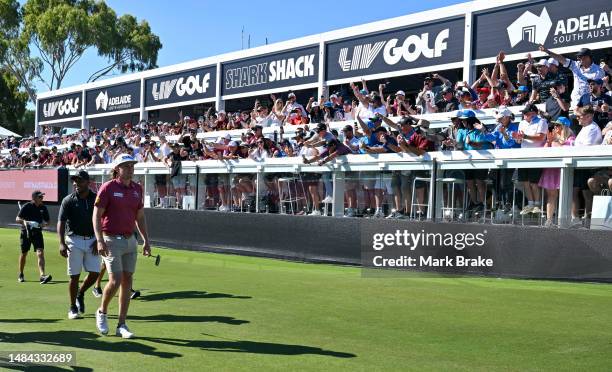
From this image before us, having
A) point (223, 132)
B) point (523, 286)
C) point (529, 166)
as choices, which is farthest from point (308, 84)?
point (523, 286)

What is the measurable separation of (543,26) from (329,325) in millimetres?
13601

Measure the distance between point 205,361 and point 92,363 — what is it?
39.6 inches

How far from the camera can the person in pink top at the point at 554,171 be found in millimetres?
13570

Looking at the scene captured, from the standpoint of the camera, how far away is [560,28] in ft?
64.0

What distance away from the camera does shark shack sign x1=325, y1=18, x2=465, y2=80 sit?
73.4 ft

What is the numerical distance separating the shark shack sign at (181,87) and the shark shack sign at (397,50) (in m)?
7.63

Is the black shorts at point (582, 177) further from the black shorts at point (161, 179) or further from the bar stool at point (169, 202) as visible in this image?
the black shorts at point (161, 179)

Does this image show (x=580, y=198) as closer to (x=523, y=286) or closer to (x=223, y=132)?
(x=523, y=286)

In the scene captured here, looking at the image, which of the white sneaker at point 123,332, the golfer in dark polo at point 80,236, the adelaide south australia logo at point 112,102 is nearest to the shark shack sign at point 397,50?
the golfer in dark polo at point 80,236

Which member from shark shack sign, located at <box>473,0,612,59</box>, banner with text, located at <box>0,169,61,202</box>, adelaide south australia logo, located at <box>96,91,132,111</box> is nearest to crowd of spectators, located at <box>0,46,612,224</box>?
shark shack sign, located at <box>473,0,612,59</box>

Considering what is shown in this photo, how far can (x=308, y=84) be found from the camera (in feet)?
89.4

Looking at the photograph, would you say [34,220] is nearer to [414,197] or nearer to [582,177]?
[414,197]

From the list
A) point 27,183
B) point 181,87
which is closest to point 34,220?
point 27,183

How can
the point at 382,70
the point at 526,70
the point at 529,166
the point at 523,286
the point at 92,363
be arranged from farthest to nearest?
the point at 382,70, the point at 526,70, the point at 529,166, the point at 523,286, the point at 92,363
